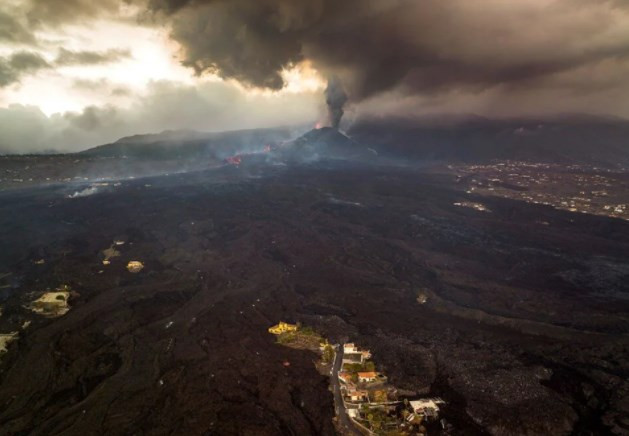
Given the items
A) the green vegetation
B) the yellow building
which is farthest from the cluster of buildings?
the yellow building

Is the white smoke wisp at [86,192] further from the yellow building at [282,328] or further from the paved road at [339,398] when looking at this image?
the paved road at [339,398]

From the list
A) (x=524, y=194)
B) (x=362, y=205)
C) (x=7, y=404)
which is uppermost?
(x=7, y=404)

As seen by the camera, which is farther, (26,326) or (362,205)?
(362,205)

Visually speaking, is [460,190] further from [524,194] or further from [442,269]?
[442,269]

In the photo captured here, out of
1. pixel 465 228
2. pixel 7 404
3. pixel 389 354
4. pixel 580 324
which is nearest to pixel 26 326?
pixel 7 404

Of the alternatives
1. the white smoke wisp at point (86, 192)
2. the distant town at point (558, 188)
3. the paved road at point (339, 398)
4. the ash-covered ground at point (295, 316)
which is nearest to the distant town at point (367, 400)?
the paved road at point (339, 398)

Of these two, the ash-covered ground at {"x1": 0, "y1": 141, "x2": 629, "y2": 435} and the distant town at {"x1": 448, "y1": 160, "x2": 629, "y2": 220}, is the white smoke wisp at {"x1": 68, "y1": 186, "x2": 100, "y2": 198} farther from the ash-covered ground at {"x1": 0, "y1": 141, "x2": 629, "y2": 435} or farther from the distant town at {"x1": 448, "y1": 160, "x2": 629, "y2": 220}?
the distant town at {"x1": 448, "y1": 160, "x2": 629, "y2": 220}
